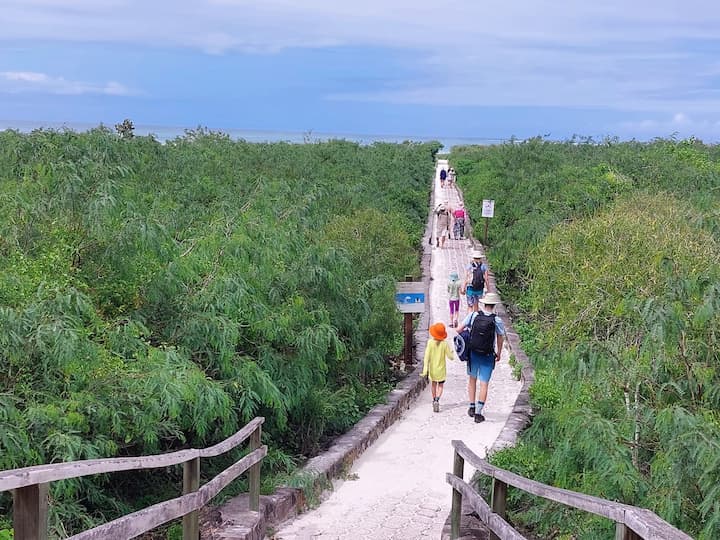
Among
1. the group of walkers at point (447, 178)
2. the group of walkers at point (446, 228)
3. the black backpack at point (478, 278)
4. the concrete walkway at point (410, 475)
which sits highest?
the group of walkers at point (447, 178)

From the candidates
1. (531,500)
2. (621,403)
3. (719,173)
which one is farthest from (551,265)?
(719,173)

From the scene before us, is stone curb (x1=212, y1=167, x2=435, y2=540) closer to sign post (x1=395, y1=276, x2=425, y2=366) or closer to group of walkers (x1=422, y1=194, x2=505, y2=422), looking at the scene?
group of walkers (x1=422, y1=194, x2=505, y2=422)

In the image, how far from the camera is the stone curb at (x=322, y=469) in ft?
19.7

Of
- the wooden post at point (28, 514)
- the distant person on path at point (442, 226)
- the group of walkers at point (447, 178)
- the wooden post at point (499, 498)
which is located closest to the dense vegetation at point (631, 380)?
the wooden post at point (499, 498)

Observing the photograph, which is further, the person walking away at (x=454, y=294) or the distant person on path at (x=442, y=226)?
the distant person on path at (x=442, y=226)

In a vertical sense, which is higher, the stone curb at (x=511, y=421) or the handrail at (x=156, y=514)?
the handrail at (x=156, y=514)

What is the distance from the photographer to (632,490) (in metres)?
4.51

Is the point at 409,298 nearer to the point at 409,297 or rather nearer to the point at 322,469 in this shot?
the point at 409,297

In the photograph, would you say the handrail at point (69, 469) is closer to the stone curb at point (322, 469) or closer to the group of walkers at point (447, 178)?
the stone curb at point (322, 469)

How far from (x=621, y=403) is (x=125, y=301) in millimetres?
4109

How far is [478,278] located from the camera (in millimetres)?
14664

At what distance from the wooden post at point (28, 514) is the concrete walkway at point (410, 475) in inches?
140

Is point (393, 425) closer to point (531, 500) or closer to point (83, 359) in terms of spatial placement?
point (531, 500)

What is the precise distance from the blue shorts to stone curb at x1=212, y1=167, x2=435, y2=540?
1.10 m
